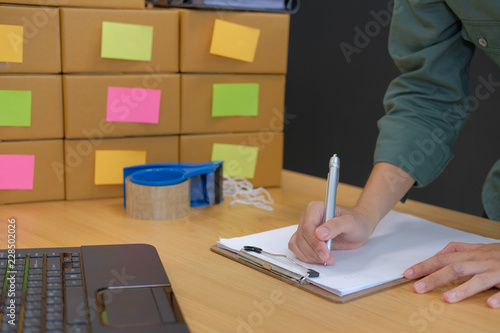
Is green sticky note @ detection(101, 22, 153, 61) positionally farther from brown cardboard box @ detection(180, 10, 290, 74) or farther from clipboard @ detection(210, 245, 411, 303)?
clipboard @ detection(210, 245, 411, 303)

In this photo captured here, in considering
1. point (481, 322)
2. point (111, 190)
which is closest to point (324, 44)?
point (111, 190)

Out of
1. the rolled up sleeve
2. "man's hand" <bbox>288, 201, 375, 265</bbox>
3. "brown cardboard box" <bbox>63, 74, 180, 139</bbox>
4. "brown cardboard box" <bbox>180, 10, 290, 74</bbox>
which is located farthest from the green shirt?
"brown cardboard box" <bbox>63, 74, 180, 139</bbox>

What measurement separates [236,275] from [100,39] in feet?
1.86

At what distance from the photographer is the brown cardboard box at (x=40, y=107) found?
109 cm

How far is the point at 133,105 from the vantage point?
1.16 m

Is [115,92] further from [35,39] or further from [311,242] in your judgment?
[311,242]

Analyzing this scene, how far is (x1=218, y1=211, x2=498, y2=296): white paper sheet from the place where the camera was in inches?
30.3

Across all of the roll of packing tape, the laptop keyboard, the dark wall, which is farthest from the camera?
the dark wall

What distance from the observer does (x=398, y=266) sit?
83 centimetres

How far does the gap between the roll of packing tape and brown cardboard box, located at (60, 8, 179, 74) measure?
0.75 ft

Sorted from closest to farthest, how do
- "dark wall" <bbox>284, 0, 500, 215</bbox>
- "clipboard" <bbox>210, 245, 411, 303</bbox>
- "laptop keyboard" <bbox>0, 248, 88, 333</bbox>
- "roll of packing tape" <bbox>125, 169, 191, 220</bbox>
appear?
1. "laptop keyboard" <bbox>0, 248, 88, 333</bbox>
2. "clipboard" <bbox>210, 245, 411, 303</bbox>
3. "roll of packing tape" <bbox>125, 169, 191, 220</bbox>
4. "dark wall" <bbox>284, 0, 500, 215</bbox>

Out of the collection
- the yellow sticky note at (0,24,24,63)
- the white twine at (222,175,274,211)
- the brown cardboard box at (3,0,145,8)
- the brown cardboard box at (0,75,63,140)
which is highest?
the brown cardboard box at (3,0,145,8)

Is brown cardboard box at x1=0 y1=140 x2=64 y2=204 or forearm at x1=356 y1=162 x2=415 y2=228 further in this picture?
brown cardboard box at x1=0 y1=140 x2=64 y2=204

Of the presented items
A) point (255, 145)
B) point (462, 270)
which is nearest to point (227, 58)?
point (255, 145)
